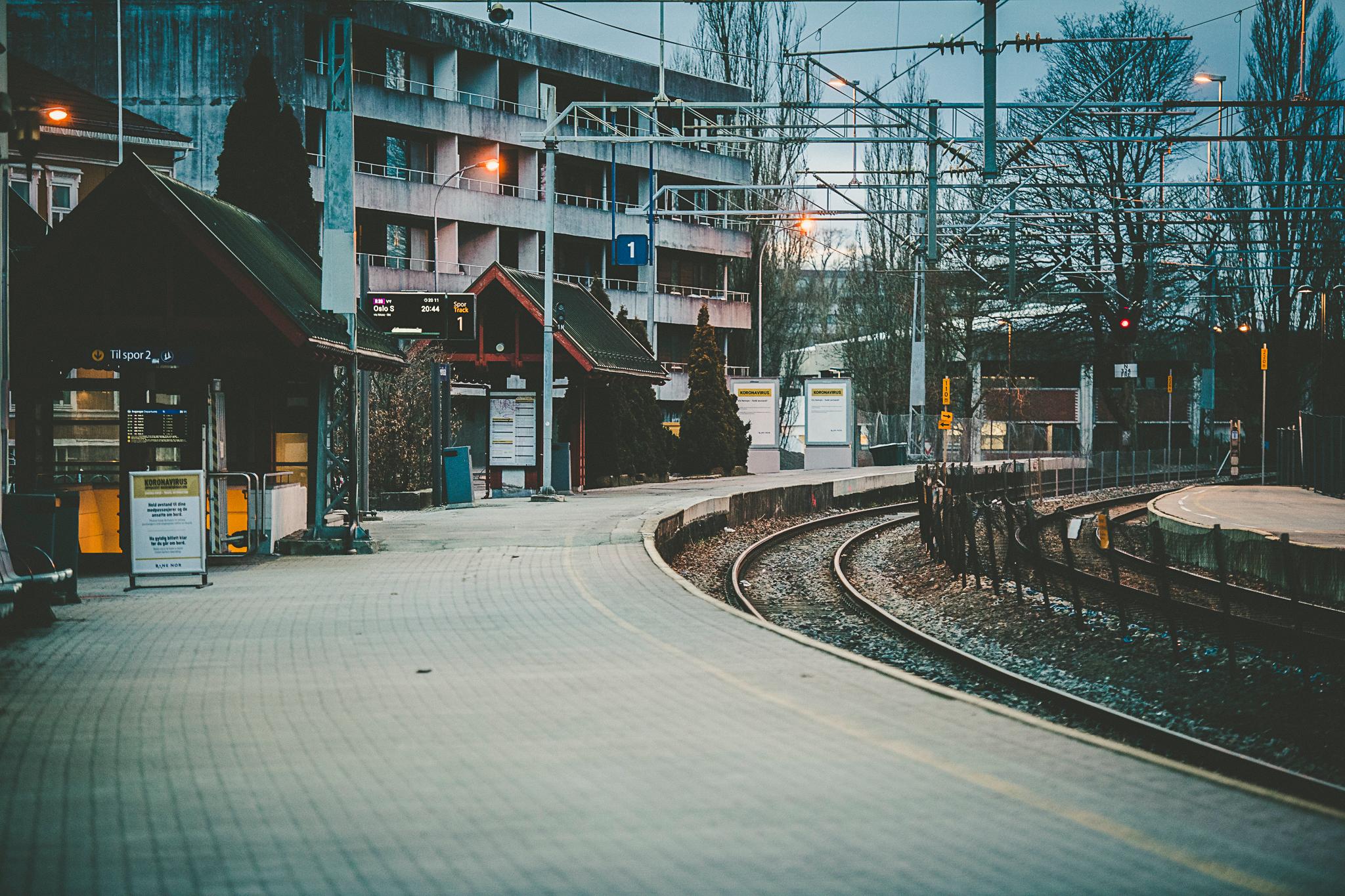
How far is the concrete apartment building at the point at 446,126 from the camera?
51062 mm

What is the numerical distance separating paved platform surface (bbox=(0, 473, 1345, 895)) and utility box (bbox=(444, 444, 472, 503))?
654 inches

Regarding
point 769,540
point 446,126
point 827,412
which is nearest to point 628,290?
point 446,126

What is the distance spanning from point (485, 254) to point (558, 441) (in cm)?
2451

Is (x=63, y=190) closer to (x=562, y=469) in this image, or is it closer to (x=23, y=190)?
(x=23, y=190)

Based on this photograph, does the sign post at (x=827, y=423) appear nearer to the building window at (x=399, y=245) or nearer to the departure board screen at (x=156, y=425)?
the building window at (x=399, y=245)

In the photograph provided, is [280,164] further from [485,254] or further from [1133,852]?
[1133,852]

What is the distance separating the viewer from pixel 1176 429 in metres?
76.0

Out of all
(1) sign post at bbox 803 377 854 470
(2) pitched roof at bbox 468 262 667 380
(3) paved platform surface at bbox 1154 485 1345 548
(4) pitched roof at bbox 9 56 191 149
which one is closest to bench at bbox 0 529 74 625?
(3) paved platform surface at bbox 1154 485 1345 548

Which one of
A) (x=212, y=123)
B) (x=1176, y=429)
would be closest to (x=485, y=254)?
(x=212, y=123)

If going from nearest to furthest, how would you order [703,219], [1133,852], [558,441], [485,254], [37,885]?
[37,885], [1133,852], [558,441], [485,254], [703,219]

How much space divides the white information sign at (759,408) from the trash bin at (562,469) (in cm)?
1383

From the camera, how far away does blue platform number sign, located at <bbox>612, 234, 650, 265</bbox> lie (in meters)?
36.4

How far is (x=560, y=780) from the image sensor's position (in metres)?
6.73

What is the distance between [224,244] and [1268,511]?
18.5 m
